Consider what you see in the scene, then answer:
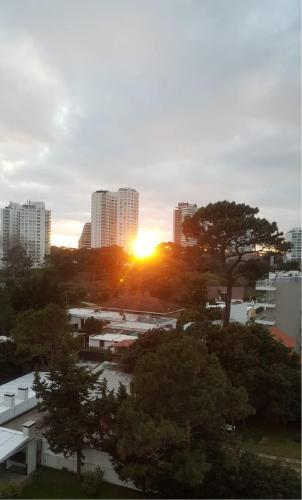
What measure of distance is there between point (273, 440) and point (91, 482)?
4177 millimetres

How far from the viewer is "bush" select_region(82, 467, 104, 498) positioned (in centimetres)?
666

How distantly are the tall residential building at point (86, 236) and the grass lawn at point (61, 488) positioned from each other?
125 feet

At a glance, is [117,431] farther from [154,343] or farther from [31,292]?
[31,292]

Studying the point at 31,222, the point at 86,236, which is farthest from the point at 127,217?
the point at 31,222

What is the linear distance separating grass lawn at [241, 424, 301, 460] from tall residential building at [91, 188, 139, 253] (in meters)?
30.5

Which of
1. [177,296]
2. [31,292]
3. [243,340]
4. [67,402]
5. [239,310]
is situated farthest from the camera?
[177,296]

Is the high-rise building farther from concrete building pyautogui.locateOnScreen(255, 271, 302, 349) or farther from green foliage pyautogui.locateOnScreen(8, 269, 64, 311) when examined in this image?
green foliage pyautogui.locateOnScreen(8, 269, 64, 311)

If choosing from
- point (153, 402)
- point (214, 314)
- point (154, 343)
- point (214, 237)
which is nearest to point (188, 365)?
point (153, 402)

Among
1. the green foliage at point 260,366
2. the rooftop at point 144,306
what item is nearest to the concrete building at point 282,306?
the rooftop at point 144,306

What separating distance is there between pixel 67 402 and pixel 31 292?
32.1ft

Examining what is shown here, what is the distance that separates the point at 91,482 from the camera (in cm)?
674

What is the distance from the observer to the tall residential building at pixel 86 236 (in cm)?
4486

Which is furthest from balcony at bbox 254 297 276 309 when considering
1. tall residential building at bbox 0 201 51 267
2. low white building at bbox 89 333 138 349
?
tall residential building at bbox 0 201 51 267

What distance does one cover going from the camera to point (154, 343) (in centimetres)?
1119
